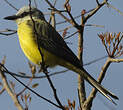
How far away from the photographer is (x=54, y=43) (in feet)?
15.8

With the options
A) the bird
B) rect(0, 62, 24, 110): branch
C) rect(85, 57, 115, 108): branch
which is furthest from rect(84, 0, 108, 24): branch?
rect(0, 62, 24, 110): branch

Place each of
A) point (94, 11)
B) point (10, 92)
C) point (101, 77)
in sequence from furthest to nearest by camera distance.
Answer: point (94, 11) < point (101, 77) < point (10, 92)

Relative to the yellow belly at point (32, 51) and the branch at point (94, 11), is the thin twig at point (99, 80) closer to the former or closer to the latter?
the branch at point (94, 11)

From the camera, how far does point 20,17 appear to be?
211 inches

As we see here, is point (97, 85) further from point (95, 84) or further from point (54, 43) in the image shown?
point (54, 43)

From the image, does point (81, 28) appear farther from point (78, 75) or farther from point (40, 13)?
point (40, 13)

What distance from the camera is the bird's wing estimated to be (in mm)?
4584

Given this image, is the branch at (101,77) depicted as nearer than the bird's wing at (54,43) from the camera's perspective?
Yes

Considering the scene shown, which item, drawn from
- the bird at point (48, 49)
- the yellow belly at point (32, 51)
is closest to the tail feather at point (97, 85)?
the bird at point (48, 49)

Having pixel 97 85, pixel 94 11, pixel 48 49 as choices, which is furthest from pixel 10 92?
pixel 94 11

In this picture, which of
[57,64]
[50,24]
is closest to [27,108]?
[57,64]

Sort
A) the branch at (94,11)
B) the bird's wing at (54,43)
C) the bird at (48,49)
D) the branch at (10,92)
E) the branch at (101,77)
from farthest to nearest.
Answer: the bird's wing at (54,43) < the bird at (48,49) < the branch at (94,11) < the branch at (101,77) < the branch at (10,92)

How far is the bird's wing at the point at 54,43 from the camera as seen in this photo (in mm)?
4584

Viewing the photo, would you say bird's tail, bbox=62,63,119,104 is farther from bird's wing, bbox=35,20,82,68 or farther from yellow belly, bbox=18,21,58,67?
yellow belly, bbox=18,21,58,67
